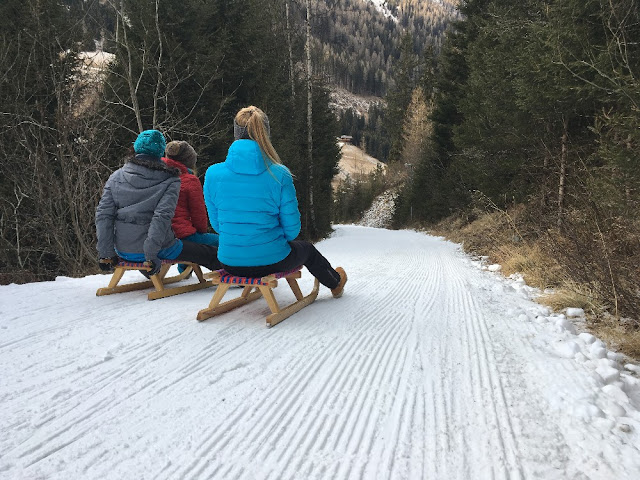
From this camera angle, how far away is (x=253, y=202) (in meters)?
3.14

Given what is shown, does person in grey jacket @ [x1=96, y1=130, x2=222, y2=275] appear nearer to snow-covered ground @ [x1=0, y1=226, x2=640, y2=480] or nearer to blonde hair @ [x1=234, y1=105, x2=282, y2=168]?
snow-covered ground @ [x1=0, y1=226, x2=640, y2=480]

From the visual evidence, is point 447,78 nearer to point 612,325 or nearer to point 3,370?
point 612,325

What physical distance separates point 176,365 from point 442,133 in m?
22.4

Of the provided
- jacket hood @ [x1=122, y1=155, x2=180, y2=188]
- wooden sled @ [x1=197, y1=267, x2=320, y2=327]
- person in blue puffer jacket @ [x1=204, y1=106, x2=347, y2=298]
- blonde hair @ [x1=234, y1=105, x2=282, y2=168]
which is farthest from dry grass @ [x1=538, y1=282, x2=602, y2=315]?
jacket hood @ [x1=122, y1=155, x2=180, y2=188]

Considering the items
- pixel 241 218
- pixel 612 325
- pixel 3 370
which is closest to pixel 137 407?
pixel 3 370

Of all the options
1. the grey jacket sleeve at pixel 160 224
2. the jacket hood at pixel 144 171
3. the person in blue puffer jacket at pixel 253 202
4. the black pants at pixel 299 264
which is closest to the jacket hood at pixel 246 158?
the person in blue puffer jacket at pixel 253 202

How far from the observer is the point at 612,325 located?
302cm

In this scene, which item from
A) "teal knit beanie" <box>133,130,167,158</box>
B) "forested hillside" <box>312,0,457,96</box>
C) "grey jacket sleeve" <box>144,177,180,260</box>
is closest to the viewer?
"grey jacket sleeve" <box>144,177,180,260</box>

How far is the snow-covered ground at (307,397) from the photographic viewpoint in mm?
1512

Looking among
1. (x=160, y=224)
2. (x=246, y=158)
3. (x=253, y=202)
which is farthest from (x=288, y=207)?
(x=160, y=224)

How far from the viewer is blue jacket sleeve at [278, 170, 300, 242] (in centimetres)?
317

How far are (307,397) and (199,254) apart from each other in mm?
2667

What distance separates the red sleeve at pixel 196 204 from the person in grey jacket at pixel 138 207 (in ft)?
1.52

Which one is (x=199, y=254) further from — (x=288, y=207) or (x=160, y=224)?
(x=288, y=207)
